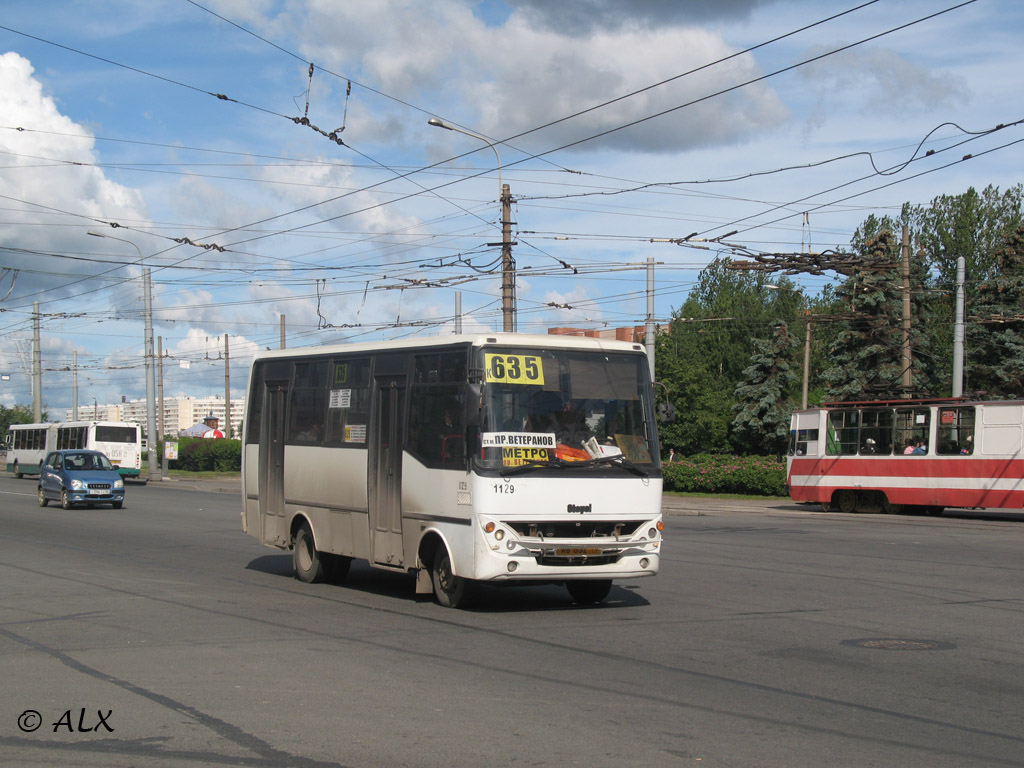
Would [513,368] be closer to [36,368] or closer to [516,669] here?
[516,669]

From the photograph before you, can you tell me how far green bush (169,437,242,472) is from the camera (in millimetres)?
68875

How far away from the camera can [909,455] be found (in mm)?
30406

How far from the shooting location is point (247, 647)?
945 centimetres

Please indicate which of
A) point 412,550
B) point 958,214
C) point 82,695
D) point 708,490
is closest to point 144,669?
point 82,695

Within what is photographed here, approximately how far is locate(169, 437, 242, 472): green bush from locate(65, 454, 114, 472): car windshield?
3568cm

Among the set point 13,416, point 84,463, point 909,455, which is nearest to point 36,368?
point 84,463

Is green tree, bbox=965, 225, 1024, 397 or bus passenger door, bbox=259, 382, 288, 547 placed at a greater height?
green tree, bbox=965, 225, 1024, 397

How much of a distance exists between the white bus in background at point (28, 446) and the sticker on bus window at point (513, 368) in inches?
1981

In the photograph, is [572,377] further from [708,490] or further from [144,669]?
[708,490]

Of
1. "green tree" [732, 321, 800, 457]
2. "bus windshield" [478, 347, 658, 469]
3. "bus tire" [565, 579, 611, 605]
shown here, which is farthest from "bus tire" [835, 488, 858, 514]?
"green tree" [732, 321, 800, 457]

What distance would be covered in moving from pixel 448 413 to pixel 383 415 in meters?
1.36

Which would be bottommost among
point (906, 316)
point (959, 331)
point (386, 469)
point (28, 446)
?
point (28, 446)

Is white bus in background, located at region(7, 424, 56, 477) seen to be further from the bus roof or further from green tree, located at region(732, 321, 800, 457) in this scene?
the bus roof

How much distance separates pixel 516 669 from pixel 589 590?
4075mm
